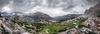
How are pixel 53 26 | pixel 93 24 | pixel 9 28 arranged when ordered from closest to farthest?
1. pixel 9 28
2. pixel 93 24
3. pixel 53 26

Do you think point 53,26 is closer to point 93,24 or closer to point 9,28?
point 93,24

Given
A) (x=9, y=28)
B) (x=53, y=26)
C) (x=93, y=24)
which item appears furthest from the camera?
(x=53, y=26)

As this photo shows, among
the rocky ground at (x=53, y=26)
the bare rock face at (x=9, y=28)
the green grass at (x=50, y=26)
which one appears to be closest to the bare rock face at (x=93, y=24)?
the rocky ground at (x=53, y=26)

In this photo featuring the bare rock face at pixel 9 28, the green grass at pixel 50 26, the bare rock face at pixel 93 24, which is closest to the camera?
the bare rock face at pixel 9 28

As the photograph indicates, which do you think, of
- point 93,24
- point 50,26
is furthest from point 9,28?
point 93,24

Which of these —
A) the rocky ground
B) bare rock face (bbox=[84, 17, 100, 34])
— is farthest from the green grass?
bare rock face (bbox=[84, 17, 100, 34])

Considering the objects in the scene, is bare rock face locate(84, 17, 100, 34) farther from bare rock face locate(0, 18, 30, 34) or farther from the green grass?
bare rock face locate(0, 18, 30, 34)

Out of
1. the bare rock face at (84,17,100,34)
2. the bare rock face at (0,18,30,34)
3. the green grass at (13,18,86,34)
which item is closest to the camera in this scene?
the bare rock face at (0,18,30,34)

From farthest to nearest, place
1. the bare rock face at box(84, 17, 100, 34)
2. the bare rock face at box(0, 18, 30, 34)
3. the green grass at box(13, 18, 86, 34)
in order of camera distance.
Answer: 1. the green grass at box(13, 18, 86, 34)
2. the bare rock face at box(84, 17, 100, 34)
3. the bare rock face at box(0, 18, 30, 34)

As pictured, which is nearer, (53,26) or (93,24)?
(93,24)

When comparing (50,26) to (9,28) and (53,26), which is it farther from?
(9,28)

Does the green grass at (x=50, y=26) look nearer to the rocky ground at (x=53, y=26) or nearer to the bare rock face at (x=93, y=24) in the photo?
the rocky ground at (x=53, y=26)

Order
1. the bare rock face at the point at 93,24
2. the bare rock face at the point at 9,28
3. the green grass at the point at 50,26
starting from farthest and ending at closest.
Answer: the green grass at the point at 50,26
the bare rock face at the point at 93,24
the bare rock face at the point at 9,28
